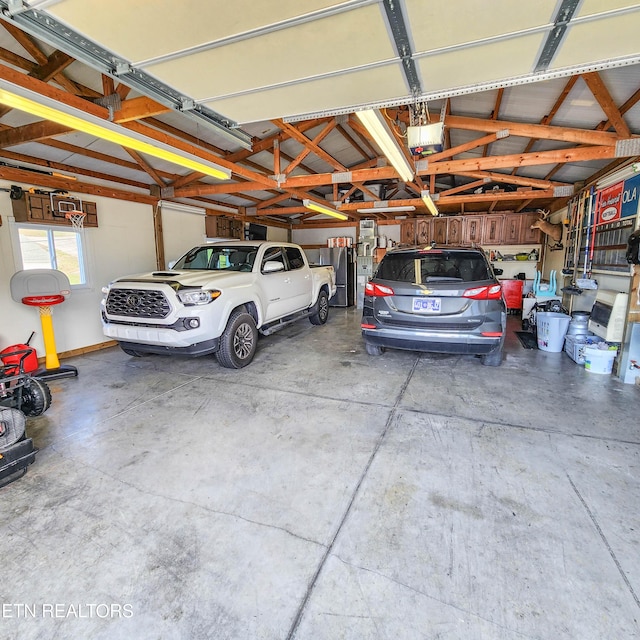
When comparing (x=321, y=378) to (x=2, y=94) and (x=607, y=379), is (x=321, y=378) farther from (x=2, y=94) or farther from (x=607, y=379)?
(x=2, y=94)

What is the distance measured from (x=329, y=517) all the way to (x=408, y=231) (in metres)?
11.2

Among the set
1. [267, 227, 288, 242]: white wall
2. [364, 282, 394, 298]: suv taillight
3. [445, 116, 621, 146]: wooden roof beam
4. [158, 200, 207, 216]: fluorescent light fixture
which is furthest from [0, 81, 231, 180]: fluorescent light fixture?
[267, 227, 288, 242]: white wall

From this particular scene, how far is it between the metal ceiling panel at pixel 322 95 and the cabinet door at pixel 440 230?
970cm

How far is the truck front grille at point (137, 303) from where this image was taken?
12.7 feet

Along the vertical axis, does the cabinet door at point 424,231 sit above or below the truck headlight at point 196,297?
above

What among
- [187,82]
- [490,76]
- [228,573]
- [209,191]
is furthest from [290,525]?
[209,191]

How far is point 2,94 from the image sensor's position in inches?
91.0

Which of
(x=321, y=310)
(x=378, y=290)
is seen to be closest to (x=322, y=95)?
(x=378, y=290)

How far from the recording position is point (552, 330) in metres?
5.05

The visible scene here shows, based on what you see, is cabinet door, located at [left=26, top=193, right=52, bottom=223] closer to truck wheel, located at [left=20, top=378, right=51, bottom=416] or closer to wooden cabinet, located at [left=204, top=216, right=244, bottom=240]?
truck wheel, located at [left=20, top=378, right=51, bottom=416]

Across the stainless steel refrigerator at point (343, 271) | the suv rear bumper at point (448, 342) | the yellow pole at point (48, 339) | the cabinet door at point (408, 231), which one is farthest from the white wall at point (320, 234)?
the yellow pole at point (48, 339)

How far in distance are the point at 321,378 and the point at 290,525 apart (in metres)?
2.32

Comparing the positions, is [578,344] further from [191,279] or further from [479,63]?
[191,279]

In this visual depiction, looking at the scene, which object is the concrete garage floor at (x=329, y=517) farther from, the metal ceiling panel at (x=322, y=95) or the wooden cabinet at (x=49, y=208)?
the wooden cabinet at (x=49, y=208)
